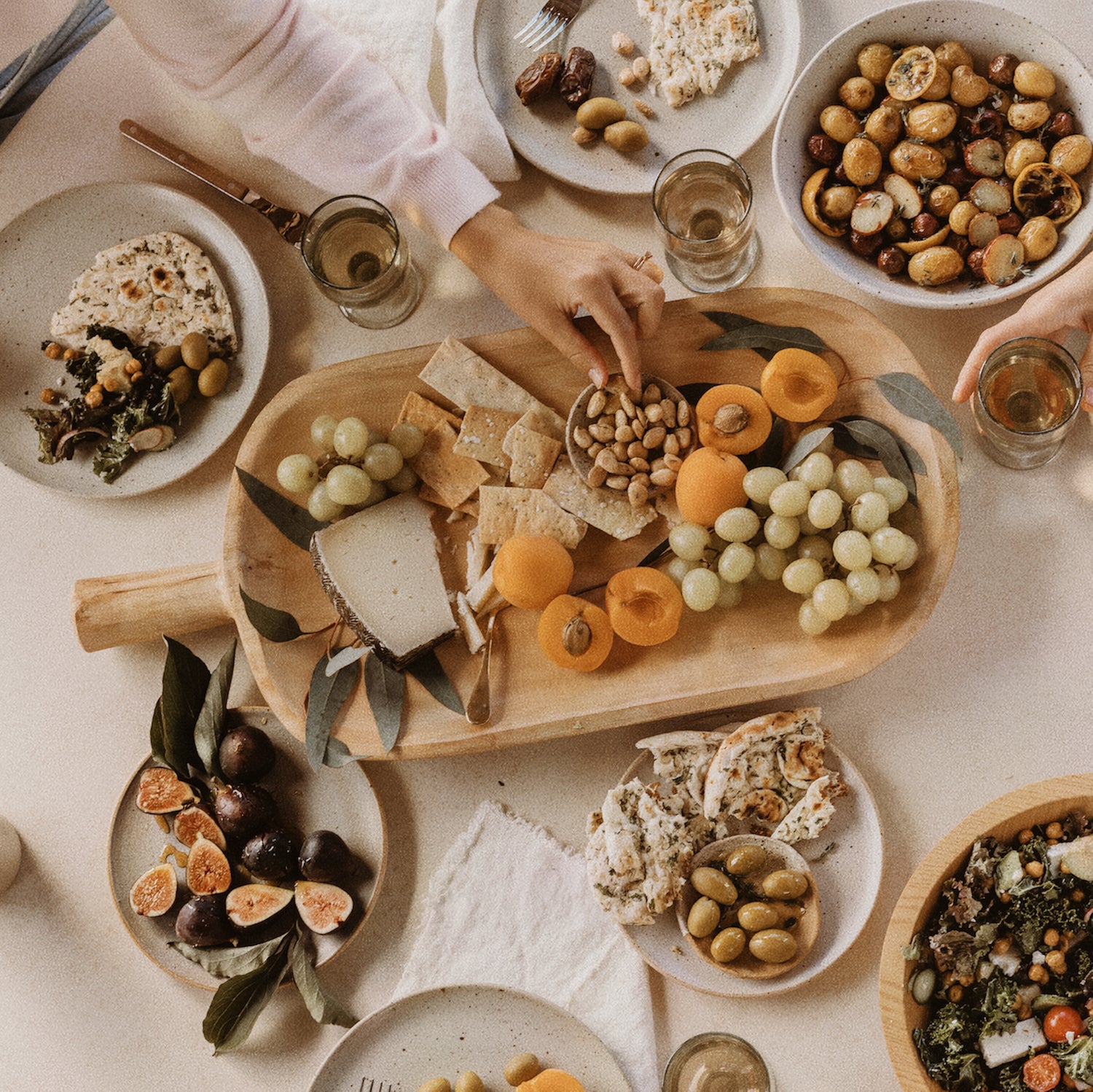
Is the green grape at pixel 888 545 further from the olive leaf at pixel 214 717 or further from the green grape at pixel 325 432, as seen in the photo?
the olive leaf at pixel 214 717

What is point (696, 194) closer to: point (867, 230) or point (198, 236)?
point (867, 230)

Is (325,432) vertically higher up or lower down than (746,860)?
higher up

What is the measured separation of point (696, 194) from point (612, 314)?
224 millimetres

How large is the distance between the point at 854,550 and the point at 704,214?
19.2 inches

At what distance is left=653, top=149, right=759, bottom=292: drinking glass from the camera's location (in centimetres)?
123

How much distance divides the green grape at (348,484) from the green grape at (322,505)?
0.01 meters

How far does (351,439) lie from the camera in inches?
48.9

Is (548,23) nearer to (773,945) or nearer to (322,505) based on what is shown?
(322,505)

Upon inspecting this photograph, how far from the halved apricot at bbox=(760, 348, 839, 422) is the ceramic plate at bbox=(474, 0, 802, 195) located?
310mm

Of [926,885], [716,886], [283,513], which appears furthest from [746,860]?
[283,513]

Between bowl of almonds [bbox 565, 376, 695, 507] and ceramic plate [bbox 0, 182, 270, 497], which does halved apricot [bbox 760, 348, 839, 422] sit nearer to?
bowl of almonds [bbox 565, 376, 695, 507]

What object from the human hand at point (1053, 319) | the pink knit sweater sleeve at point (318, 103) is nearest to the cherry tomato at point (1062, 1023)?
the human hand at point (1053, 319)

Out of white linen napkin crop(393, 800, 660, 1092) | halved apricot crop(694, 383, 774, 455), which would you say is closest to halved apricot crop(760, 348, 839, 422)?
halved apricot crop(694, 383, 774, 455)

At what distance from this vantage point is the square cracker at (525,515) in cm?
126
